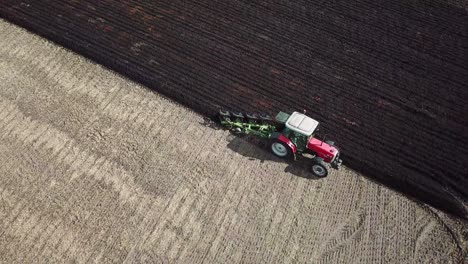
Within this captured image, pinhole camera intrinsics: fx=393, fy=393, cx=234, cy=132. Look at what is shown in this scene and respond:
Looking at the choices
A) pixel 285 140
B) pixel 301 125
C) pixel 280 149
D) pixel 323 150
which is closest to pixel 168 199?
pixel 280 149

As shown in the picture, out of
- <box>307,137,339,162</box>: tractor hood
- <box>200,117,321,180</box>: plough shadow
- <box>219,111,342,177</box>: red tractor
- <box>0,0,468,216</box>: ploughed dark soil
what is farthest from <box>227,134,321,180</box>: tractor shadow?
<box>0,0,468,216</box>: ploughed dark soil

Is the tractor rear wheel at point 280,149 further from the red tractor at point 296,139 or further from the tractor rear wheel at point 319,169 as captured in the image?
the tractor rear wheel at point 319,169

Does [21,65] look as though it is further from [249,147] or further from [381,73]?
[381,73]

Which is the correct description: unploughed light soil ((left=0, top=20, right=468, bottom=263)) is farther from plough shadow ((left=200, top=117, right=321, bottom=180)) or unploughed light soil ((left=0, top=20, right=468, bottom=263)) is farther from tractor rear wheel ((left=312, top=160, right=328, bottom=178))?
tractor rear wheel ((left=312, top=160, right=328, bottom=178))

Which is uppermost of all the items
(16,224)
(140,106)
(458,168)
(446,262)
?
(458,168)

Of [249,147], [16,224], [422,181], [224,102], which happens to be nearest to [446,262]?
[422,181]

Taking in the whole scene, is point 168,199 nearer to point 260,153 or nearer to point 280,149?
point 260,153

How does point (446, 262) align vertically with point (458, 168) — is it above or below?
below
